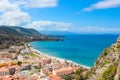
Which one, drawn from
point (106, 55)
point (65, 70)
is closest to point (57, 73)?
point (65, 70)

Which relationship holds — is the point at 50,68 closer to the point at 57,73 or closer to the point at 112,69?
the point at 57,73

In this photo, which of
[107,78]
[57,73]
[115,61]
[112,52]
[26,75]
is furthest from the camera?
[57,73]

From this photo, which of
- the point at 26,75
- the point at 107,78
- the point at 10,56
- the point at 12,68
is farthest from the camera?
the point at 10,56

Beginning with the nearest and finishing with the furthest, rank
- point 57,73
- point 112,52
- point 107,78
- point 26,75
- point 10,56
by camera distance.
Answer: point 107,78, point 112,52, point 26,75, point 57,73, point 10,56

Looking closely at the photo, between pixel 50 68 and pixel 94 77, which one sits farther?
pixel 50 68

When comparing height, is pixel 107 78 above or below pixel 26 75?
above

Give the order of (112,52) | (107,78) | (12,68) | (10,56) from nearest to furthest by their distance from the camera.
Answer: (107,78) → (112,52) → (12,68) → (10,56)

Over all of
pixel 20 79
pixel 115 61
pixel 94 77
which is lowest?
pixel 20 79

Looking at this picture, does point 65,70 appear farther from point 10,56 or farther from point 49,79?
point 10,56

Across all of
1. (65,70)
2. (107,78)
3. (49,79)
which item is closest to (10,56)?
(65,70)
